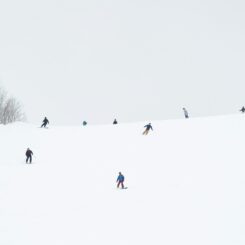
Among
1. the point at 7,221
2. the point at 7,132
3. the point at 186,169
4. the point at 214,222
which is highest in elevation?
the point at 7,132

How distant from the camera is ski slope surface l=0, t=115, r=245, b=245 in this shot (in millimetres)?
15789

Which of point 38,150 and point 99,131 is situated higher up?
point 99,131

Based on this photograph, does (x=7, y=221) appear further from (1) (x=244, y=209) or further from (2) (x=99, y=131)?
(2) (x=99, y=131)

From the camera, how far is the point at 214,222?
16.4 meters

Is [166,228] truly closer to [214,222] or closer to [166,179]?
[214,222]

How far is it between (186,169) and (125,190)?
4.72m

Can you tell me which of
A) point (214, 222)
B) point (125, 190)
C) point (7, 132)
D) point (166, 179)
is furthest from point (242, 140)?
point (7, 132)

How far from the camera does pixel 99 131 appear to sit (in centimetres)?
4088

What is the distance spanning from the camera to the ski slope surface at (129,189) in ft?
51.8

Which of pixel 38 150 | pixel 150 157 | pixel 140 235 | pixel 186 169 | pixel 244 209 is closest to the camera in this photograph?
pixel 140 235

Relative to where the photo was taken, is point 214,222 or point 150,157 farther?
point 150,157

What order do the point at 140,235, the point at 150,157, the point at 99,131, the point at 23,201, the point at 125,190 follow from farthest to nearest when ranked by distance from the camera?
1. the point at 99,131
2. the point at 150,157
3. the point at 125,190
4. the point at 23,201
5. the point at 140,235

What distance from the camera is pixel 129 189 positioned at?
22047 mm

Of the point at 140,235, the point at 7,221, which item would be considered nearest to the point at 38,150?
the point at 7,221
